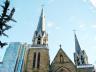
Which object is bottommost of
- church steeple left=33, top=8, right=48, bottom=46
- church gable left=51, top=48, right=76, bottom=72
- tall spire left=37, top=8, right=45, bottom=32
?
church gable left=51, top=48, right=76, bottom=72

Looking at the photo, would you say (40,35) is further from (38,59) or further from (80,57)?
(80,57)

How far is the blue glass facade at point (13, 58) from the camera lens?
2130 cm

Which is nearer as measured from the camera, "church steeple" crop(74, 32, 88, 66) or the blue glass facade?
the blue glass facade

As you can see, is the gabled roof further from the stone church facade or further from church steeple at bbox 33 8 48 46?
church steeple at bbox 33 8 48 46

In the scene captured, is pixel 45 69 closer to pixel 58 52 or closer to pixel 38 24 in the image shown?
pixel 58 52

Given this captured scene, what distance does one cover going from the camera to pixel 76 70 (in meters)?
20.6

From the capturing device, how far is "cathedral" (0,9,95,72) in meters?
20.7

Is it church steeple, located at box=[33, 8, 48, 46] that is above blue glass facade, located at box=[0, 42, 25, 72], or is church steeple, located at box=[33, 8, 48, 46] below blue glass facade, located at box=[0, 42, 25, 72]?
above

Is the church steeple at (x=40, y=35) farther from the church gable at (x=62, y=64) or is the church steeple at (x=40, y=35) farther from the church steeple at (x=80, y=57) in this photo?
the church steeple at (x=80, y=57)

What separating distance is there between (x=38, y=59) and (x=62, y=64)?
3172 millimetres

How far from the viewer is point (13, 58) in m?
22.4

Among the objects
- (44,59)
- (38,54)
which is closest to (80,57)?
(44,59)

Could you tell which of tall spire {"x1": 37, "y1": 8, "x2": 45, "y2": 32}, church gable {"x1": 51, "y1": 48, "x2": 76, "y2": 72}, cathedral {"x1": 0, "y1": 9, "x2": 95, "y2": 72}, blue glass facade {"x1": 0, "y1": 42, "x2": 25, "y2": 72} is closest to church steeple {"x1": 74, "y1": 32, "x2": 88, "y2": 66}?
cathedral {"x1": 0, "y1": 9, "x2": 95, "y2": 72}

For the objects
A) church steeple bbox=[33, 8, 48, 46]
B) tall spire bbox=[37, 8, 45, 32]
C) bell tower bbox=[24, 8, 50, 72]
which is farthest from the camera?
tall spire bbox=[37, 8, 45, 32]
